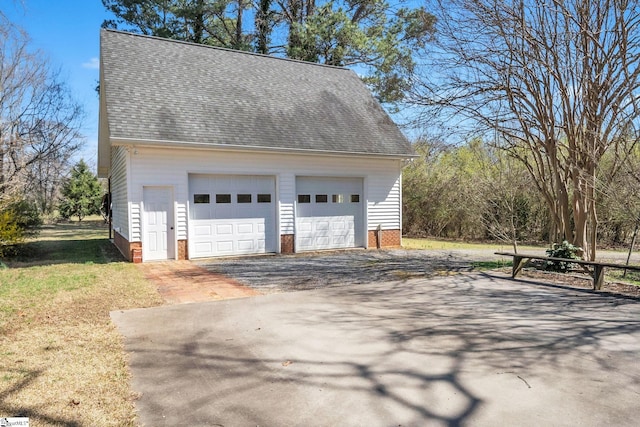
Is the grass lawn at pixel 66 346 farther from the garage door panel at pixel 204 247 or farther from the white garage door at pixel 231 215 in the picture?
the white garage door at pixel 231 215

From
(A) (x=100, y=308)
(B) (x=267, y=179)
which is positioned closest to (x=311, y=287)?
(A) (x=100, y=308)

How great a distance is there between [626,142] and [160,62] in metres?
12.7

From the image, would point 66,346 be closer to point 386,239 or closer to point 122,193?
A: point 122,193

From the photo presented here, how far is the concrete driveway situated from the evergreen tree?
32532 mm

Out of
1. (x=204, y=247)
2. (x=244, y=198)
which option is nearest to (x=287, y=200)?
(x=244, y=198)

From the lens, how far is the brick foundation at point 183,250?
1170 cm

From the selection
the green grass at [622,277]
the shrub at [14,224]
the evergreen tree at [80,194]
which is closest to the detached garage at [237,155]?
the shrub at [14,224]

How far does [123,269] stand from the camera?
32.9 feet

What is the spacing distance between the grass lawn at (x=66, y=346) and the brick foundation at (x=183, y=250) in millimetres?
2192

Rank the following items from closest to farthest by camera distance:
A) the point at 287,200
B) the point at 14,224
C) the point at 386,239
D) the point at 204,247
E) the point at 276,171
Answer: the point at 14,224, the point at 204,247, the point at 276,171, the point at 287,200, the point at 386,239

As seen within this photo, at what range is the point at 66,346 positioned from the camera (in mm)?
4699

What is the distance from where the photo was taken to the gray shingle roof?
11500mm

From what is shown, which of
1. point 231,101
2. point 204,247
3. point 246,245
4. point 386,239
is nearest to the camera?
point 204,247

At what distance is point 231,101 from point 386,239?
6.91 meters
